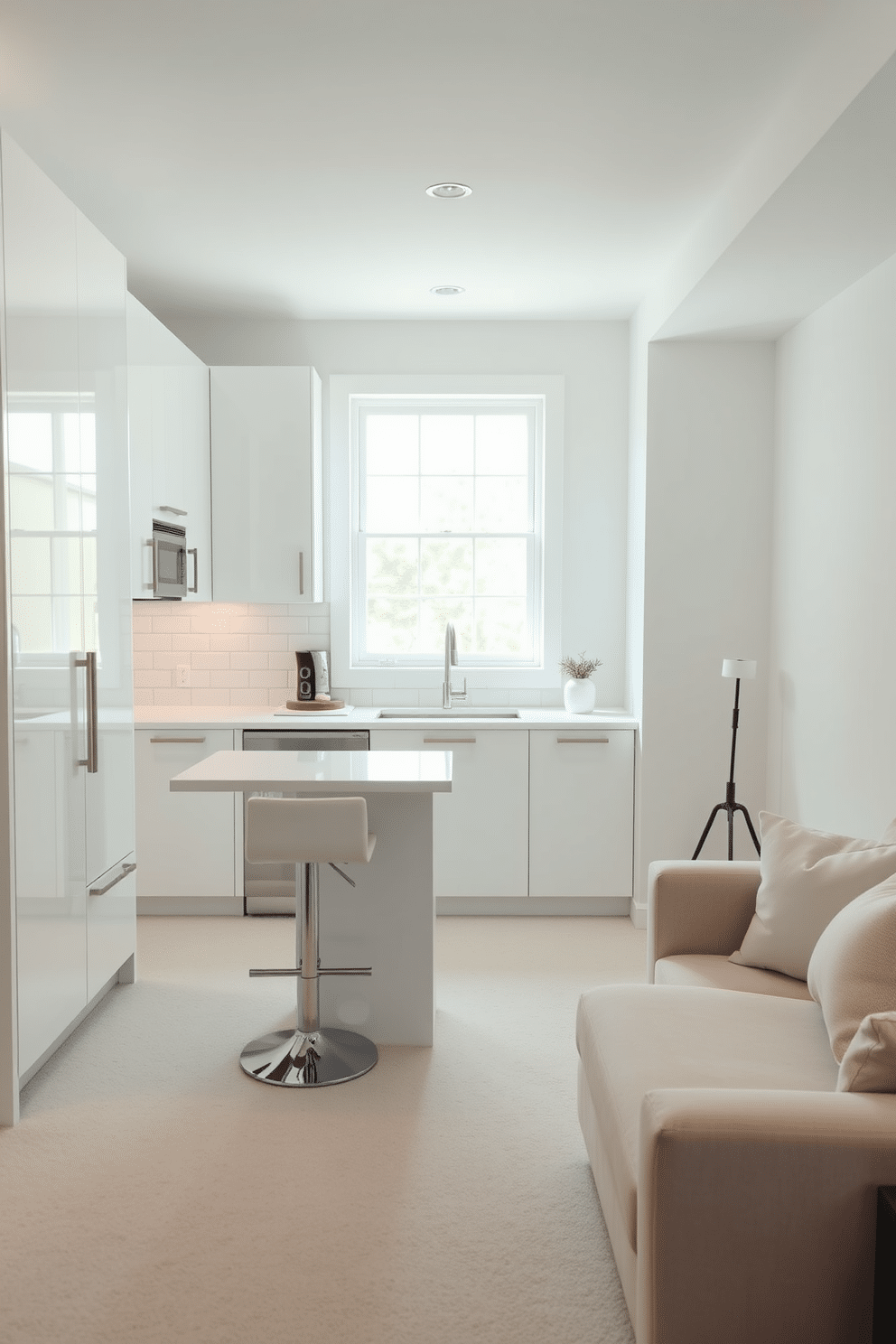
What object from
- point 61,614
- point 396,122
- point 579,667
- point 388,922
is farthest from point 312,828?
point 579,667

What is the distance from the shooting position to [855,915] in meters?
2.28

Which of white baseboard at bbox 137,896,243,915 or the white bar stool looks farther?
white baseboard at bbox 137,896,243,915

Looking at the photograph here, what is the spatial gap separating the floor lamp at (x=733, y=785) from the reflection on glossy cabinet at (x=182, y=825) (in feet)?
6.95

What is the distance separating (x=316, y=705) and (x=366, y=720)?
317mm

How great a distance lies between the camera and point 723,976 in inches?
112

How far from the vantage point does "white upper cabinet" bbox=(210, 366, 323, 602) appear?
5062 mm

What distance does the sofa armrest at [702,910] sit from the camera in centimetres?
306

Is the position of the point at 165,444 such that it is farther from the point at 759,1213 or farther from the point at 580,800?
the point at 759,1213

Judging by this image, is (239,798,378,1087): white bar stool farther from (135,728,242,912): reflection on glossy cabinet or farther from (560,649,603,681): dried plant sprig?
(560,649,603,681): dried plant sprig

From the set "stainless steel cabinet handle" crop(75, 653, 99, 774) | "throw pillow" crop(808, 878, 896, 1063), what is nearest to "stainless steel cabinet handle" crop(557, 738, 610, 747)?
"stainless steel cabinet handle" crop(75, 653, 99, 774)

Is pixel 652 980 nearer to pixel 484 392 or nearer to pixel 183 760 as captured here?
pixel 183 760

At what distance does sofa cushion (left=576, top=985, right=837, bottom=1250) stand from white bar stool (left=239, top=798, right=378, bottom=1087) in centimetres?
81

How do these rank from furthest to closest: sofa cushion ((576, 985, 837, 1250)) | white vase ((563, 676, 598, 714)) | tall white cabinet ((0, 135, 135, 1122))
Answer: white vase ((563, 676, 598, 714)), tall white cabinet ((0, 135, 135, 1122)), sofa cushion ((576, 985, 837, 1250))

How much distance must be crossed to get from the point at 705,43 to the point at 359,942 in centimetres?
277
